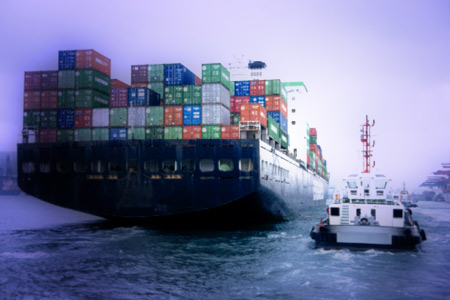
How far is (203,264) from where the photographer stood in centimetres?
1762

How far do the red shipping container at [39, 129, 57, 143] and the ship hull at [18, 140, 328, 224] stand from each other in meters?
0.90

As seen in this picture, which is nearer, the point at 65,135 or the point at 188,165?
the point at 188,165

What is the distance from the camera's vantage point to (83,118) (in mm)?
31828

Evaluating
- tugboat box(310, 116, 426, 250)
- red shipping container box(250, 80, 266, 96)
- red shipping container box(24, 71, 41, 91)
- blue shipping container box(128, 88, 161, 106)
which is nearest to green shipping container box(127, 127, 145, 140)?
blue shipping container box(128, 88, 161, 106)

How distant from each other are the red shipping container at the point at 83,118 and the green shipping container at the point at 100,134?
0.72 m

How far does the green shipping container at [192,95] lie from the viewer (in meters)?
31.1

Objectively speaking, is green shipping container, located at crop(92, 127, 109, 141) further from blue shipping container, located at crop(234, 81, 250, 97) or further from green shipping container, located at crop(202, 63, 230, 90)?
blue shipping container, located at crop(234, 81, 250, 97)

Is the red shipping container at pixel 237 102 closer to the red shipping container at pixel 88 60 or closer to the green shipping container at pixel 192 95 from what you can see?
the green shipping container at pixel 192 95

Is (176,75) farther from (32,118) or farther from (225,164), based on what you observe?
(32,118)

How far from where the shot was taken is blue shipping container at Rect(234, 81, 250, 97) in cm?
4050

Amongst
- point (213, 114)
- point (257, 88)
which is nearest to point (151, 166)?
point (213, 114)

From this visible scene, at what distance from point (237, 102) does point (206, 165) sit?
40.8 ft

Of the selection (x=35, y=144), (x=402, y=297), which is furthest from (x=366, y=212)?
(x=35, y=144)

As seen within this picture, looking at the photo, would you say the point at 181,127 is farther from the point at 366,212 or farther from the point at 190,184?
the point at 366,212
